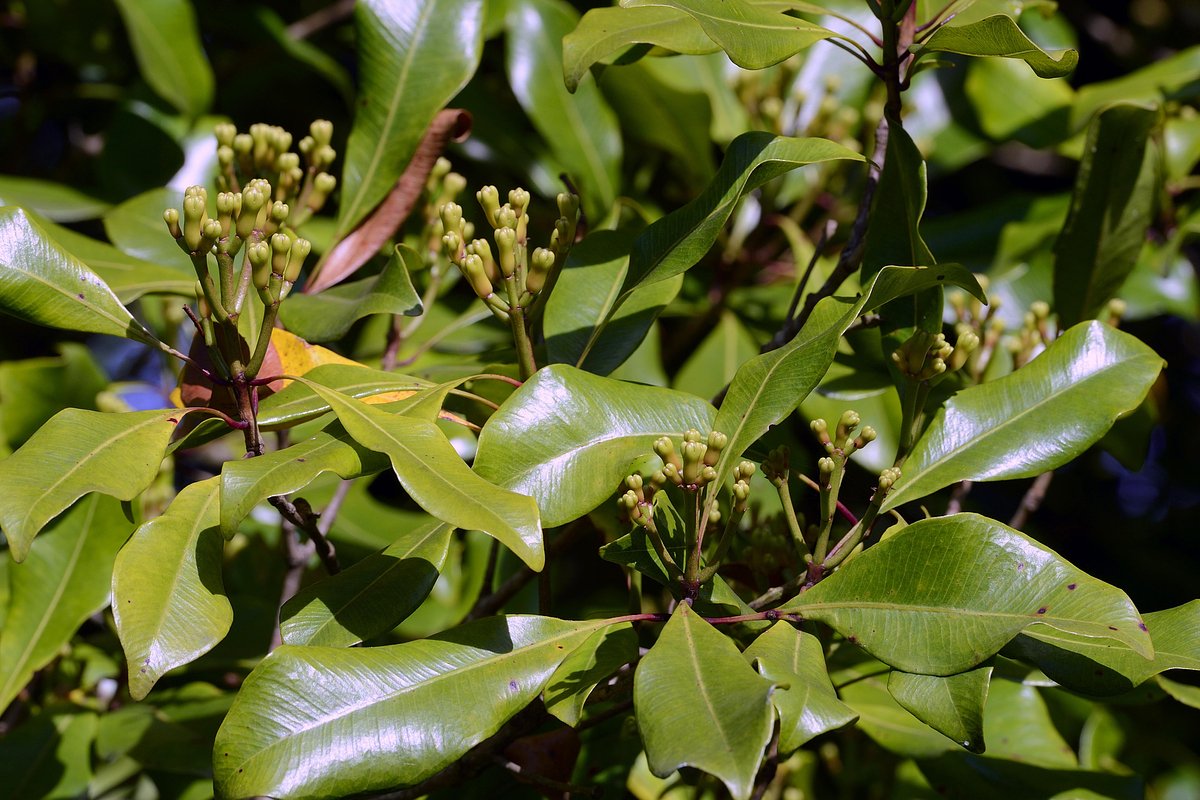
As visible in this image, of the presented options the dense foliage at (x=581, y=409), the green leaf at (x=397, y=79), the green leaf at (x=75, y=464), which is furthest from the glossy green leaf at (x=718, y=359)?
the green leaf at (x=75, y=464)

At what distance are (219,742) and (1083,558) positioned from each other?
253 centimetres

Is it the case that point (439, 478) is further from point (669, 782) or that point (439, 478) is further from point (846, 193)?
point (846, 193)

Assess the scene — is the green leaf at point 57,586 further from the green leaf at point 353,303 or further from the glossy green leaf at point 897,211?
the glossy green leaf at point 897,211

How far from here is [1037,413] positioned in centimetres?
112

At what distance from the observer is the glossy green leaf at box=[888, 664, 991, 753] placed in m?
0.90

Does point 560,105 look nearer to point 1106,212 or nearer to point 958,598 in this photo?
point 1106,212

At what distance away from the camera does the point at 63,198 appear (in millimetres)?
1872

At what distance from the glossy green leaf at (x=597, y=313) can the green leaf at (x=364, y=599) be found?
0.31 meters

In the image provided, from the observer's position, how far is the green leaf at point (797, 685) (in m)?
0.80

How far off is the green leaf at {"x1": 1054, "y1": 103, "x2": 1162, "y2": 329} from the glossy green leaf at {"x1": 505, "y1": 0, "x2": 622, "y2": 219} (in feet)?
2.65

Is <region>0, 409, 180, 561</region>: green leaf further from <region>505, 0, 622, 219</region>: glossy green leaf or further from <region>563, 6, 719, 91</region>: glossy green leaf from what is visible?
<region>505, 0, 622, 219</region>: glossy green leaf

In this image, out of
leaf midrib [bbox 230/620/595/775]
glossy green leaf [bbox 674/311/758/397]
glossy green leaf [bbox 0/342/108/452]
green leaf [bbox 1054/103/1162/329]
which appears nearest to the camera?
leaf midrib [bbox 230/620/595/775]

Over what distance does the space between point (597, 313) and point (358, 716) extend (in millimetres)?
541

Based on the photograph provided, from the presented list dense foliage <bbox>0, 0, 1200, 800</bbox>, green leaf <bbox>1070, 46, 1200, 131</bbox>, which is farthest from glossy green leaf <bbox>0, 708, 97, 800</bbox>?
green leaf <bbox>1070, 46, 1200, 131</bbox>
